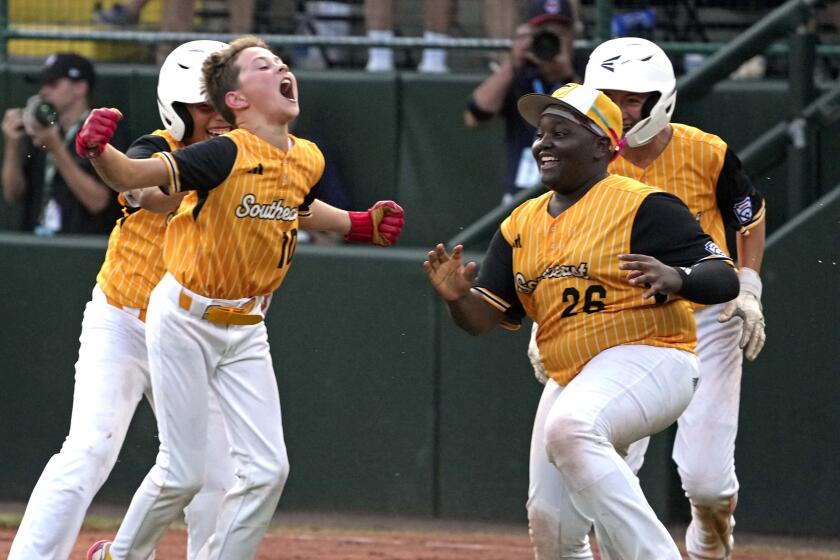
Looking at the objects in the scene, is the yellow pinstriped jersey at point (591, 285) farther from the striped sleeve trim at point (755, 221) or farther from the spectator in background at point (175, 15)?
the spectator in background at point (175, 15)

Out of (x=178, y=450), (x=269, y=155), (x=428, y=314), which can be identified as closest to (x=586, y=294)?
(x=269, y=155)

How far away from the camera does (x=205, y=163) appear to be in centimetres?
509

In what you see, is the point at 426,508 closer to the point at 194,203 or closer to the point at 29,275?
the point at 29,275

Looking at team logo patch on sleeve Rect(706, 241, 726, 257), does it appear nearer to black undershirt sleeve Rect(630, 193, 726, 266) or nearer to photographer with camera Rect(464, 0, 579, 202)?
black undershirt sleeve Rect(630, 193, 726, 266)

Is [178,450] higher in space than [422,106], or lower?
lower

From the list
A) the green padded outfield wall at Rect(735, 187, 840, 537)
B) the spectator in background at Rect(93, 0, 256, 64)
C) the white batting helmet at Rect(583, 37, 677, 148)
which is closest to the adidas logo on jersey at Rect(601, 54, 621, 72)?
the white batting helmet at Rect(583, 37, 677, 148)

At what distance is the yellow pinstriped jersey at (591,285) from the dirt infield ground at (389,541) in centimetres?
229

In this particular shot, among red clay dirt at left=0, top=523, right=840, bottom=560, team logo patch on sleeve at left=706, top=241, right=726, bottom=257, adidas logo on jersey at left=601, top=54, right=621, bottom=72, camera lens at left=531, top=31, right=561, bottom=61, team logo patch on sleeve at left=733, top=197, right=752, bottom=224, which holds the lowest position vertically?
red clay dirt at left=0, top=523, right=840, bottom=560

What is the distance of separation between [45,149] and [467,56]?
8.01 feet

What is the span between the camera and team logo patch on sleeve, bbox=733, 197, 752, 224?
6109 mm

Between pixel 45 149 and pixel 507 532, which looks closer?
pixel 507 532

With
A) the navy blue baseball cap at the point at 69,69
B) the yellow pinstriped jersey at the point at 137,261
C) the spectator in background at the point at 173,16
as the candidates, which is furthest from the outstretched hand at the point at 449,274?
the spectator in background at the point at 173,16

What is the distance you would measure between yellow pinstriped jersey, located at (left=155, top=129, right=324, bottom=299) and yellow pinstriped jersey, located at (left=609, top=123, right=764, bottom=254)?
4.69ft

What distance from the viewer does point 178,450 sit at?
17.6 ft
